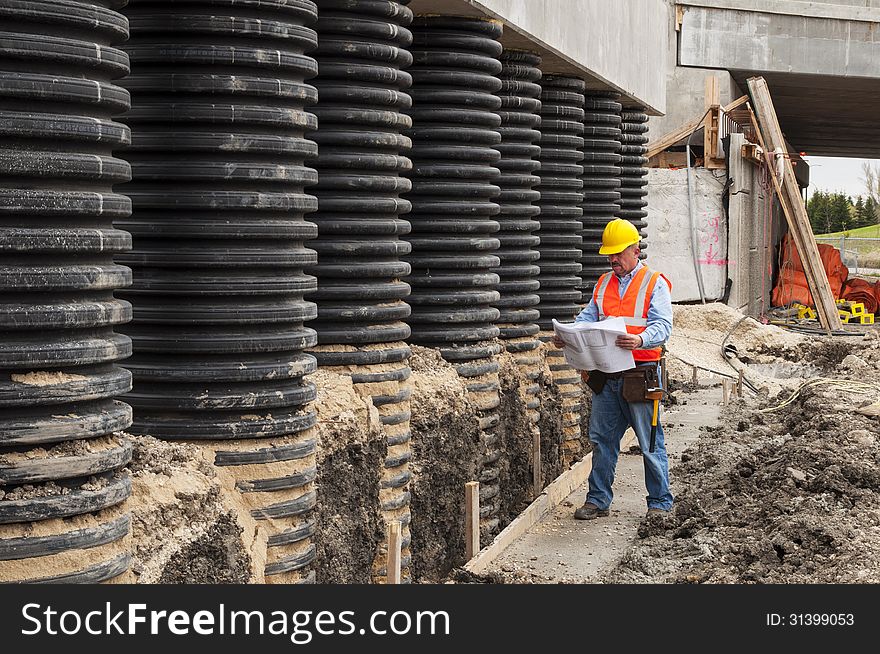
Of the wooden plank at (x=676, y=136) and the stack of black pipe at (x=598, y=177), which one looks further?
the wooden plank at (x=676, y=136)

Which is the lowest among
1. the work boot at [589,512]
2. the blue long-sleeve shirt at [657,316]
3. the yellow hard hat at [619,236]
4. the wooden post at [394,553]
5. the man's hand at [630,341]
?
the work boot at [589,512]

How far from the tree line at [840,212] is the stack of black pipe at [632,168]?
64159 mm

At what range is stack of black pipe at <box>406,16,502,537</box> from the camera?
914 centimetres

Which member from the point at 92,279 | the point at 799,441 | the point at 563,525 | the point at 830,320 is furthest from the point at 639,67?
the point at 92,279

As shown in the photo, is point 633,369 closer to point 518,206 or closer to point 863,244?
point 518,206

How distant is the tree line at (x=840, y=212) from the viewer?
7906cm

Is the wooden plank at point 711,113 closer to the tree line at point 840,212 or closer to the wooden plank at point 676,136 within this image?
the wooden plank at point 676,136

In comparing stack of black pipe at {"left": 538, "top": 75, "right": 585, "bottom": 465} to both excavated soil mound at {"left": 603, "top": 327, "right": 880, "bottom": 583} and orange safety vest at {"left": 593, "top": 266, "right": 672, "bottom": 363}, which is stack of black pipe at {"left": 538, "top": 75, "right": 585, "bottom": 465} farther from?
orange safety vest at {"left": 593, "top": 266, "right": 672, "bottom": 363}

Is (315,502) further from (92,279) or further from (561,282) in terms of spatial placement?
(561,282)

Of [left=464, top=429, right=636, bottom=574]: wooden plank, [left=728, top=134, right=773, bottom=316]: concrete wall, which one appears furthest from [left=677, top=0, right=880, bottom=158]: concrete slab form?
[left=464, top=429, right=636, bottom=574]: wooden plank

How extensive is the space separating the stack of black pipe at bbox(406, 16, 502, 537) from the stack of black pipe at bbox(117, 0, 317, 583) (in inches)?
122

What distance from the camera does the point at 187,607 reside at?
441 cm

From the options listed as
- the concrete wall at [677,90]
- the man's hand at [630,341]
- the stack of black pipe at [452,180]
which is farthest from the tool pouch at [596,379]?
the concrete wall at [677,90]

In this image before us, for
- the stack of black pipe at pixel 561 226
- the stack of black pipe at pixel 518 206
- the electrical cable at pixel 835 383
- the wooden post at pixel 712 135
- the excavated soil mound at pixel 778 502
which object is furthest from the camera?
the wooden post at pixel 712 135
